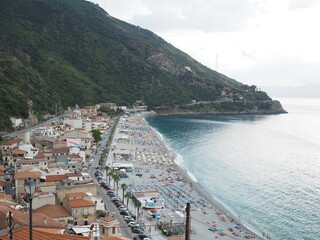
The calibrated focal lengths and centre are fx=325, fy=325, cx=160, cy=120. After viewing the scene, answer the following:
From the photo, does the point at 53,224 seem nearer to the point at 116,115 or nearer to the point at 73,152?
the point at 73,152

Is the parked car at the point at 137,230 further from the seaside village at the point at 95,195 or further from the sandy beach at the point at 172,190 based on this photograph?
the sandy beach at the point at 172,190

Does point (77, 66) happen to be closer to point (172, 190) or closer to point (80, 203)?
point (172, 190)

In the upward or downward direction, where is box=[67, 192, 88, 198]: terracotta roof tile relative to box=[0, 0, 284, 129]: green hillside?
downward

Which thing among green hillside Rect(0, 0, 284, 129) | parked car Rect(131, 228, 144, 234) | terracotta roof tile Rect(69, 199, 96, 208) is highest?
green hillside Rect(0, 0, 284, 129)

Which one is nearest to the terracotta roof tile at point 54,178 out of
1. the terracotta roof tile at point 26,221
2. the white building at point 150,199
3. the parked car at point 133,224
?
the parked car at point 133,224

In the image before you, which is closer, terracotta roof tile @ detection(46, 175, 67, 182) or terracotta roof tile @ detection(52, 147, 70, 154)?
terracotta roof tile @ detection(46, 175, 67, 182)

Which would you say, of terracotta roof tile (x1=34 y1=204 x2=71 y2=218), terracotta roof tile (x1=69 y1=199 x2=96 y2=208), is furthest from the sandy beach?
terracotta roof tile (x1=34 y1=204 x2=71 y2=218)

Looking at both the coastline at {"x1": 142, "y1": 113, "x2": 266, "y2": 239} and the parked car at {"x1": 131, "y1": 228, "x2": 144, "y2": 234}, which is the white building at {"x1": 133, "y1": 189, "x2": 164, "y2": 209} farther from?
the parked car at {"x1": 131, "y1": 228, "x2": 144, "y2": 234}

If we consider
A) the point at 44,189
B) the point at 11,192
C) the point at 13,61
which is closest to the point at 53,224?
the point at 44,189
